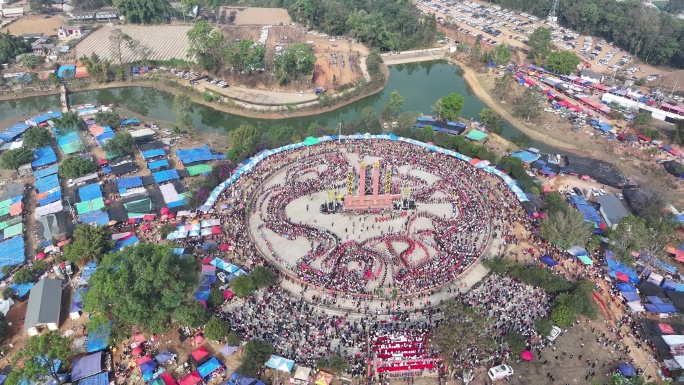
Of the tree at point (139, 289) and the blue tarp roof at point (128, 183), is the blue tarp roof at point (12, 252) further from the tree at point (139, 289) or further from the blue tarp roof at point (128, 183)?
the tree at point (139, 289)

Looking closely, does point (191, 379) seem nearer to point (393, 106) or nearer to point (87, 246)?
point (87, 246)

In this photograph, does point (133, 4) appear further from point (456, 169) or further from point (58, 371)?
point (58, 371)

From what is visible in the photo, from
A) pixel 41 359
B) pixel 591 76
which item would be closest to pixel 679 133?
pixel 591 76

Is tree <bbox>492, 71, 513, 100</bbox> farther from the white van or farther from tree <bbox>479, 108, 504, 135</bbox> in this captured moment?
the white van

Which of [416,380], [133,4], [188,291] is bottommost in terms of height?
[416,380]

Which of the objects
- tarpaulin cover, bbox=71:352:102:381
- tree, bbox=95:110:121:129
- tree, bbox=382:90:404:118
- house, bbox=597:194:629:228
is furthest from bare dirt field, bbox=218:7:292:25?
tarpaulin cover, bbox=71:352:102:381

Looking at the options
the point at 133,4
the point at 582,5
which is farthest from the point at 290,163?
the point at 582,5
